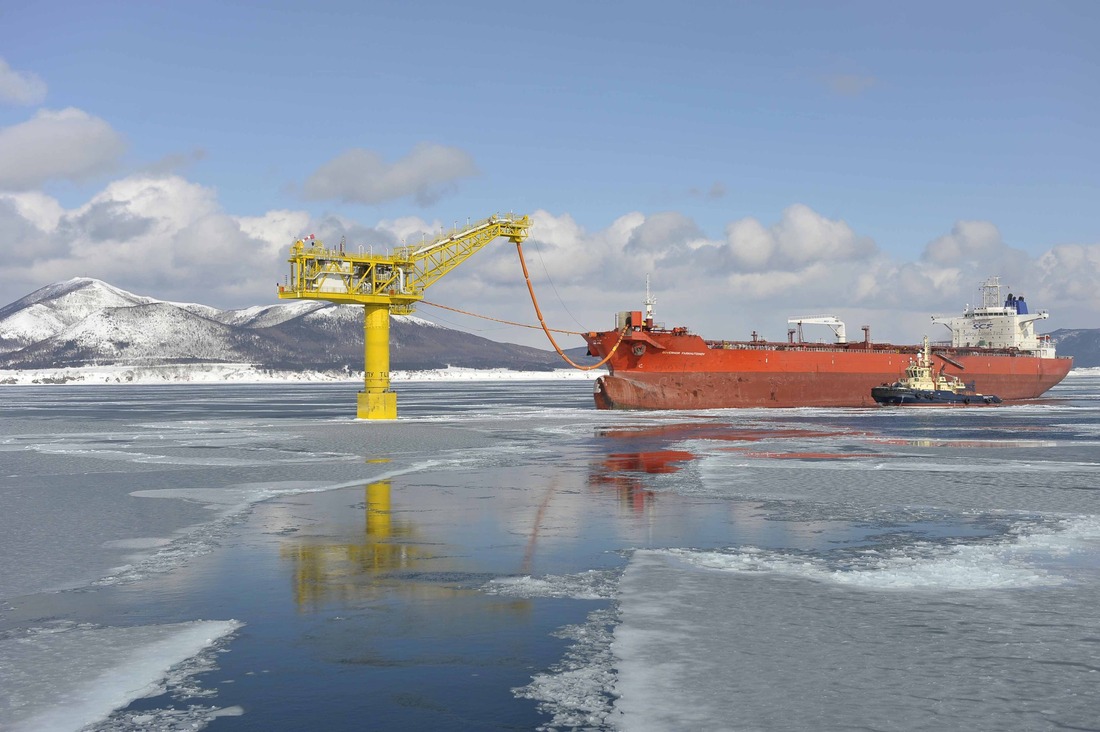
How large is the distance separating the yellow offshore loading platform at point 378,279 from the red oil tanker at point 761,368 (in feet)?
33.2

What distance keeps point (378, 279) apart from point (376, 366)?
155 inches

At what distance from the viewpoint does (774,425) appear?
123 feet

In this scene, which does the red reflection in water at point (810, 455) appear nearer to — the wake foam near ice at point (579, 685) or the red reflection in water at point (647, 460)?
the red reflection in water at point (647, 460)

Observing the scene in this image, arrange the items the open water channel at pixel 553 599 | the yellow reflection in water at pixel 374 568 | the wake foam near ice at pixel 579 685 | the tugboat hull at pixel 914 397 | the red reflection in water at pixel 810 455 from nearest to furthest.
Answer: the wake foam near ice at pixel 579 685
the open water channel at pixel 553 599
the yellow reflection in water at pixel 374 568
the red reflection in water at pixel 810 455
the tugboat hull at pixel 914 397

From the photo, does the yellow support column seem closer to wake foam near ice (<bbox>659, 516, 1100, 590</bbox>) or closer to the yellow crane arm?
the yellow crane arm

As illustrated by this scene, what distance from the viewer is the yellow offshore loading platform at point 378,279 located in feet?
130

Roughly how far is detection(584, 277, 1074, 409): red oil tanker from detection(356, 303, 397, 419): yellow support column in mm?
12737

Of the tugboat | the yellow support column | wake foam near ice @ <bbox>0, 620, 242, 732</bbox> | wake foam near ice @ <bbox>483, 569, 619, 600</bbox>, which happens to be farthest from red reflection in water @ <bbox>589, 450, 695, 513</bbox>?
the tugboat

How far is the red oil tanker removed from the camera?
4897 centimetres

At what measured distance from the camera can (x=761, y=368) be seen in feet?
170

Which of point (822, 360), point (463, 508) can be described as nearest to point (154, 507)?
point (463, 508)

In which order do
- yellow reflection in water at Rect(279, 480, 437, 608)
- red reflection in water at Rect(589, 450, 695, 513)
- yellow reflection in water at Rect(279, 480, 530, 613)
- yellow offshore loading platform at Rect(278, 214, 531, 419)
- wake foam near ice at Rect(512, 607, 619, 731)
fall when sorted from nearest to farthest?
wake foam near ice at Rect(512, 607, 619, 731) < yellow reflection in water at Rect(279, 480, 530, 613) < yellow reflection in water at Rect(279, 480, 437, 608) < red reflection in water at Rect(589, 450, 695, 513) < yellow offshore loading platform at Rect(278, 214, 531, 419)

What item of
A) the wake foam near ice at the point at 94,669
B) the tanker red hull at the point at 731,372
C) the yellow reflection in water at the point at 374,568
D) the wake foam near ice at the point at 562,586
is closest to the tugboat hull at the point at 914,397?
the tanker red hull at the point at 731,372

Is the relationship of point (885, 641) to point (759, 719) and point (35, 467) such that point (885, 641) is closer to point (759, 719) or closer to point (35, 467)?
point (759, 719)
